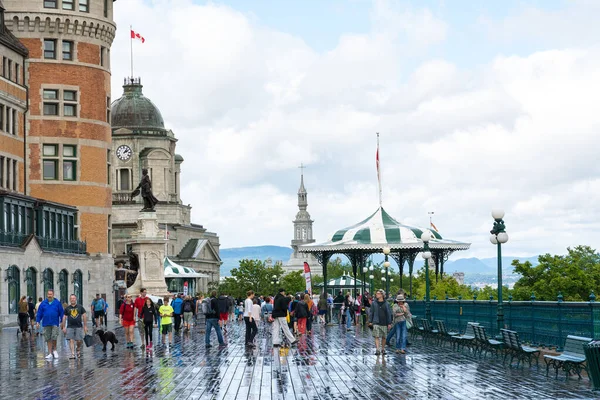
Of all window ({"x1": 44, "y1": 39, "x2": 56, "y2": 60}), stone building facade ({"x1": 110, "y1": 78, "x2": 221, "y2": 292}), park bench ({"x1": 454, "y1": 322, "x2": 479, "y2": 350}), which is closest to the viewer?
park bench ({"x1": 454, "y1": 322, "x2": 479, "y2": 350})

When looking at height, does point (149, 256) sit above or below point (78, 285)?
above

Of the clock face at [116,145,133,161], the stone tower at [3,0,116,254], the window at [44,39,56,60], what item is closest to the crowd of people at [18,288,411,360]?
the stone tower at [3,0,116,254]

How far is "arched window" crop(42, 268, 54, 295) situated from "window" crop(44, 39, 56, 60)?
50.5ft

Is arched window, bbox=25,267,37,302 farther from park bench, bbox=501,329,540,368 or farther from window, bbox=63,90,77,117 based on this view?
park bench, bbox=501,329,540,368

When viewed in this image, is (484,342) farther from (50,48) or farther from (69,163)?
(50,48)

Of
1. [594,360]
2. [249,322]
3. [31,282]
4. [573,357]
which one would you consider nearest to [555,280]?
[31,282]

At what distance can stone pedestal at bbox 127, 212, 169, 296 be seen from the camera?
2712 inches

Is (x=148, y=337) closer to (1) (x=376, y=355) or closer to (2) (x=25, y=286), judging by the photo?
(1) (x=376, y=355)

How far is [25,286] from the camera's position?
57.7 meters

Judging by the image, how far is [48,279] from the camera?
6206cm

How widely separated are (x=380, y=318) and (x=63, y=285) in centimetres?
3756

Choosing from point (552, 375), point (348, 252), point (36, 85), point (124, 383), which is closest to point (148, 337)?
point (124, 383)

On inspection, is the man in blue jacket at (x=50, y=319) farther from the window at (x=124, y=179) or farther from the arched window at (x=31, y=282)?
the window at (x=124, y=179)

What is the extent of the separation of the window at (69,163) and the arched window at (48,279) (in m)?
10.4
